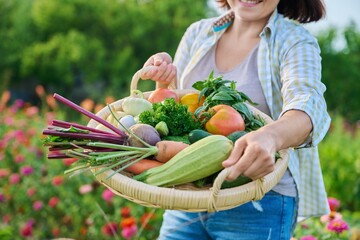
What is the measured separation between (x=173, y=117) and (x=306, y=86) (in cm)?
42

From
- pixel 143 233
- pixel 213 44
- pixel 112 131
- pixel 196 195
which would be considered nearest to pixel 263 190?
pixel 196 195

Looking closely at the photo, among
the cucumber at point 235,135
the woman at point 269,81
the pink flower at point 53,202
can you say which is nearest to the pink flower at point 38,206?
the pink flower at point 53,202

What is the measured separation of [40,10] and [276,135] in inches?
311

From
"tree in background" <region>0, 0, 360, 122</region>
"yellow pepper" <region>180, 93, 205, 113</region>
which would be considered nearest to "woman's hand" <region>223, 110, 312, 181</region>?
"yellow pepper" <region>180, 93, 205, 113</region>

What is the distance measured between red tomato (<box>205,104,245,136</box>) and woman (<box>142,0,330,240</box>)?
0.13 m

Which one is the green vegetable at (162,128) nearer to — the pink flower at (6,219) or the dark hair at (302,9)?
the dark hair at (302,9)

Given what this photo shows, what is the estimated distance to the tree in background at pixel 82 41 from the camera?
8.59m

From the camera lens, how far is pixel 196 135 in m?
1.67

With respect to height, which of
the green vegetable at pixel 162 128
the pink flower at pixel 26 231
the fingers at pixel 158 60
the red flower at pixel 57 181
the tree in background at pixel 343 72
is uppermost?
the fingers at pixel 158 60

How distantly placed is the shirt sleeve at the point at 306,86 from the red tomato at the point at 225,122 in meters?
0.13

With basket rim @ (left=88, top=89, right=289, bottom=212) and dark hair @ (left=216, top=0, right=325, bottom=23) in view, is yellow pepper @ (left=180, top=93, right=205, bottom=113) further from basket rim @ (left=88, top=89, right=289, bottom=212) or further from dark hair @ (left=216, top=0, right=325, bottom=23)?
dark hair @ (left=216, top=0, right=325, bottom=23)

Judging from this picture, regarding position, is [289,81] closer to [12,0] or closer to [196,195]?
[196,195]

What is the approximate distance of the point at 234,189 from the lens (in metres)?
1.55

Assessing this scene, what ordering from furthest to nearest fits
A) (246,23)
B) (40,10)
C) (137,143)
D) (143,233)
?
(40,10) < (143,233) < (246,23) < (137,143)
